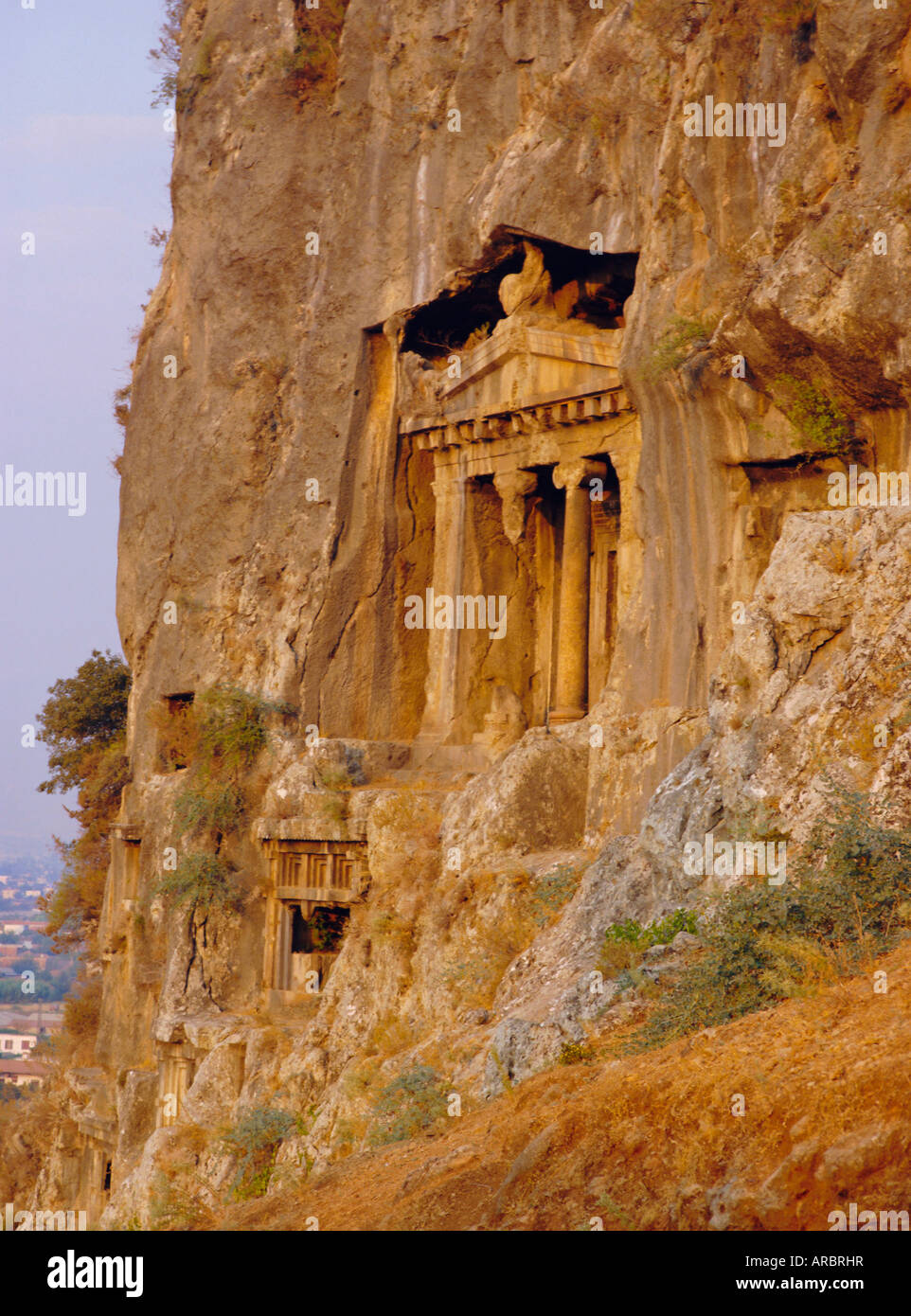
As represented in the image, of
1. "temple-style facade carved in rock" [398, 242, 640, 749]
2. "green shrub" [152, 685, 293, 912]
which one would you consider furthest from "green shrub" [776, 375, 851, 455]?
"green shrub" [152, 685, 293, 912]

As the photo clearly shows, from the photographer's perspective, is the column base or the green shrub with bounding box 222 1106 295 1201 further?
the column base

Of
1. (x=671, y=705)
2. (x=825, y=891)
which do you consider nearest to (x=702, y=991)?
(x=825, y=891)

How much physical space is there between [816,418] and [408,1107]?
7962mm

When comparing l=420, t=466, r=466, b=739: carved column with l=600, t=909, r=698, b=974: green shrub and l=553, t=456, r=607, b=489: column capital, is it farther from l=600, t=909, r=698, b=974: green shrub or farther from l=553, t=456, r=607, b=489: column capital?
l=600, t=909, r=698, b=974: green shrub

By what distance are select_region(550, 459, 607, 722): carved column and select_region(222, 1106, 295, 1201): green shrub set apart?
730 cm

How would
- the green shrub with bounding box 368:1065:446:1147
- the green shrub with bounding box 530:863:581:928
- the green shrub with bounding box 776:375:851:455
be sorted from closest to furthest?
the green shrub with bounding box 368:1065:446:1147, the green shrub with bounding box 530:863:581:928, the green shrub with bounding box 776:375:851:455

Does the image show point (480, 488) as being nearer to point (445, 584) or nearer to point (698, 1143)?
point (445, 584)

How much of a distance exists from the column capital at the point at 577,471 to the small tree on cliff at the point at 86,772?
470 inches

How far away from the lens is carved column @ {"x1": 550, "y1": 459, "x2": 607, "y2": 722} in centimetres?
1955

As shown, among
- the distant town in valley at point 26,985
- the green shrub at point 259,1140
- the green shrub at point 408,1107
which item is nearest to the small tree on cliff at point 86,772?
the distant town in valley at point 26,985

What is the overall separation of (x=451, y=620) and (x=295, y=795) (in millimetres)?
3623

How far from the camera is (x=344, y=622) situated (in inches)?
866

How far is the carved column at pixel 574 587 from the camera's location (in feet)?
64.1

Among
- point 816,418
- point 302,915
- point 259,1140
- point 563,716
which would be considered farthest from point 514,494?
point 259,1140
